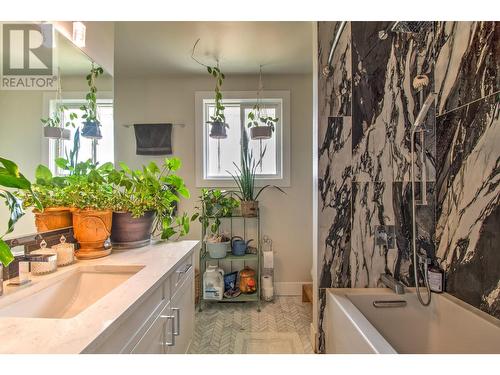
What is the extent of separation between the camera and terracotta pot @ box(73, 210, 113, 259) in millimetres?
1180

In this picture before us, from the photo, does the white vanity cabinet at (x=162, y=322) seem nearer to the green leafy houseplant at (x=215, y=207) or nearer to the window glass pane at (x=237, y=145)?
the green leafy houseplant at (x=215, y=207)

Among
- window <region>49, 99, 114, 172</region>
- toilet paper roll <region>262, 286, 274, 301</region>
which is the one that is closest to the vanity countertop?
window <region>49, 99, 114, 172</region>

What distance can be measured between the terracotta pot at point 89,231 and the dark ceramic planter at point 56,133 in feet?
1.26

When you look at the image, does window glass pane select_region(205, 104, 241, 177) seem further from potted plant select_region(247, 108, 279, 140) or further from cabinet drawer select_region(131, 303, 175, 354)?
cabinet drawer select_region(131, 303, 175, 354)

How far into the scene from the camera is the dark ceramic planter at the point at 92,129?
1.39m

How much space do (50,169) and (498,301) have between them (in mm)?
2230

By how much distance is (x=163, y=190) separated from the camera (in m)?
1.52

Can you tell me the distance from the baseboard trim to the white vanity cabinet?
51.5 inches

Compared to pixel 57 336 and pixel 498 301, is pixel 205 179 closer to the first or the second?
pixel 57 336

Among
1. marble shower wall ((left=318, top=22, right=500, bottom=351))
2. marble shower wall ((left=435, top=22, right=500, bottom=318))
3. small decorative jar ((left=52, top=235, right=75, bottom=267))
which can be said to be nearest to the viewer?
small decorative jar ((left=52, top=235, right=75, bottom=267))

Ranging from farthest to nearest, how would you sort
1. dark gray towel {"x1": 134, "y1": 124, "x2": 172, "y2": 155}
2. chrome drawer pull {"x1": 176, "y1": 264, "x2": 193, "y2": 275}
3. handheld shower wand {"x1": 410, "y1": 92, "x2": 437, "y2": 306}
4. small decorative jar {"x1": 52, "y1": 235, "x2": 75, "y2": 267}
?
dark gray towel {"x1": 134, "y1": 124, "x2": 172, "y2": 155} → handheld shower wand {"x1": 410, "y1": 92, "x2": 437, "y2": 306} → chrome drawer pull {"x1": 176, "y1": 264, "x2": 193, "y2": 275} → small decorative jar {"x1": 52, "y1": 235, "x2": 75, "y2": 267}

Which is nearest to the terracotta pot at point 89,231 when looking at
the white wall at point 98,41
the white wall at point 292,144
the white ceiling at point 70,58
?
the white ceiling at point 70,58

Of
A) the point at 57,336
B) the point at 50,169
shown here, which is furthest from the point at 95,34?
the point at 57,336

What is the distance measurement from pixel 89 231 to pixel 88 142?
567mm
